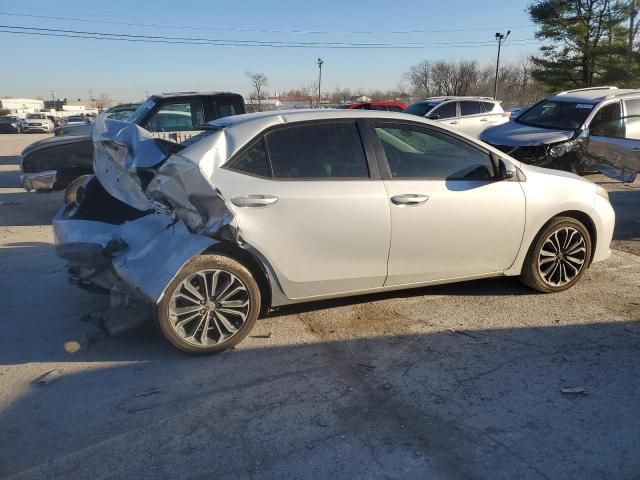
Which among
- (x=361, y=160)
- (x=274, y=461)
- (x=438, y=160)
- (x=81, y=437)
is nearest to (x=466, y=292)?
(x=438, y=160)

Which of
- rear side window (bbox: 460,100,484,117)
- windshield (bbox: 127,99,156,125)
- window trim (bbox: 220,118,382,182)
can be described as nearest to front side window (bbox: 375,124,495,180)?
window trim (bbox: 220,118,382,182)

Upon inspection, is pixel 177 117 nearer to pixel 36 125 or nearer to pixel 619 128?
pixel 619 128

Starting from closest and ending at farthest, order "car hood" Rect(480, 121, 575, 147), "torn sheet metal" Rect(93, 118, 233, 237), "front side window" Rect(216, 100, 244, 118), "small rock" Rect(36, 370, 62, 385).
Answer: "small rock" Rect(36, 370, 62, 385) → "torn sheet metal" Rect(93, 118, 233, 237) → "front side window" Rect(216, 100, 244, 118) → "car hood" Rect(480, 121, 575, 147)

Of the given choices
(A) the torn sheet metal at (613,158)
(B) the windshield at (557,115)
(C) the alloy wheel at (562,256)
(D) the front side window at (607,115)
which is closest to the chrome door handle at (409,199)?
(C) the alloy wheel at (562,256)

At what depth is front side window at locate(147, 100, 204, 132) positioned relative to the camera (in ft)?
28.3

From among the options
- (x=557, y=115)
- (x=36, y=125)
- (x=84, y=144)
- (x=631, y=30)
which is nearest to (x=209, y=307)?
(x=84, y=144)

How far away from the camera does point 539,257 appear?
192 inches

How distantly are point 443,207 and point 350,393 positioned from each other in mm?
1725

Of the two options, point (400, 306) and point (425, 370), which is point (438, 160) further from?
point (425, 370)

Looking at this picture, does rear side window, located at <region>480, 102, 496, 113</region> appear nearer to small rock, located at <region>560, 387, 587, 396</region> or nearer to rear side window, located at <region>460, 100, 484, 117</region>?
rear side window, located at <region>460, 100, 484, 117</region>

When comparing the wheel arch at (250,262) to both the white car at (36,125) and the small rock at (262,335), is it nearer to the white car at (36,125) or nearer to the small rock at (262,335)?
the small rock at (262,335)

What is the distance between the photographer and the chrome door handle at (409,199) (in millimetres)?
4207

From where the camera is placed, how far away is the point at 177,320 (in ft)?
12.6

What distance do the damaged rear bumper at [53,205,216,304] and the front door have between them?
5.00ft
